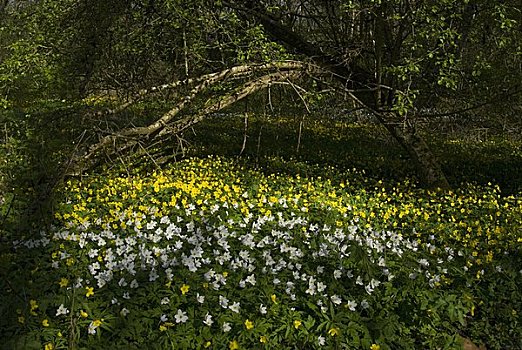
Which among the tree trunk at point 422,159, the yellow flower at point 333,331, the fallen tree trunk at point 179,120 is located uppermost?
the fallen tree trunk at point 179,120

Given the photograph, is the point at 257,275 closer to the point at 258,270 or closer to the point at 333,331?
the point at 258,270

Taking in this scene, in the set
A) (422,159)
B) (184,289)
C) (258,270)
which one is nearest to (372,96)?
(422,159)

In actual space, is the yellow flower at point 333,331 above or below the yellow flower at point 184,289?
below

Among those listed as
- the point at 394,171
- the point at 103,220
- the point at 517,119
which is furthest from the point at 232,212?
the point at 517,119

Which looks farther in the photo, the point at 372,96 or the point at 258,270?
the point at 372,96

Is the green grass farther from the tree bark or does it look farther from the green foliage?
the tree bark

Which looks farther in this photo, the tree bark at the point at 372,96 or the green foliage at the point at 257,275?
the tree bark at the point at 372,96

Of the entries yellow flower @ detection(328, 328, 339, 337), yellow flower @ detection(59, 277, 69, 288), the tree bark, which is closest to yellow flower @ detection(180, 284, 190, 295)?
yellow flower @ detection(59, 277, 69, 288)

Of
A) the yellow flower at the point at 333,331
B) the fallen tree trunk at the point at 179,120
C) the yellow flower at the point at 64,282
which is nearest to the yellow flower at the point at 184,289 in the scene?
the yellow flower at the point at 64,282

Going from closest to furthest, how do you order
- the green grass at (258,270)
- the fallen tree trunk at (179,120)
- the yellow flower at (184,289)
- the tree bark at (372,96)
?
the green grass at (258,270) → the yellow flower at (184,289) → the fallen tree trunk at (179,120) → the tree bark at (372,96)

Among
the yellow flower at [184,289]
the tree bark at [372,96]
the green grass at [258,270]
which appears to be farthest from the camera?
the tree bark at [372,96]

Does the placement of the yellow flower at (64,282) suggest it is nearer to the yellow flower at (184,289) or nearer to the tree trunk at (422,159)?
the yellow flower at (184,289)

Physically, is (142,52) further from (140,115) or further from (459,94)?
(459,94)

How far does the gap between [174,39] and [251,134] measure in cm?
364
